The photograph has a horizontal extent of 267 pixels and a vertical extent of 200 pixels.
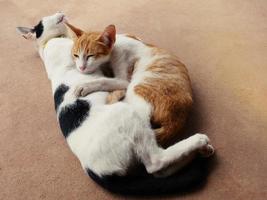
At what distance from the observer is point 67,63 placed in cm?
169

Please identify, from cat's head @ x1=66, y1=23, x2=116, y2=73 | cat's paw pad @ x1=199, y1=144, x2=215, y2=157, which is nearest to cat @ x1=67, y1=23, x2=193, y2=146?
cat's head @ x1=66, y1=23, x2=116, y2=73

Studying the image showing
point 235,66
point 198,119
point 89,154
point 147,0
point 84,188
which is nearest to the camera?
point 89,154

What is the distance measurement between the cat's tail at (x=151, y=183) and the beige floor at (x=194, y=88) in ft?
0.17

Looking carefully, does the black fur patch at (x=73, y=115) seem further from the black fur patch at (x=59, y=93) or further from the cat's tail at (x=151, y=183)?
the cat's tail at (x=151, y=183)

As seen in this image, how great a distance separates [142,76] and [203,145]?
0.38 meters

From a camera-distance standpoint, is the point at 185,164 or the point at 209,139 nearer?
the point at 185,164

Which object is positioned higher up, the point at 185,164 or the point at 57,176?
the point at 185,164

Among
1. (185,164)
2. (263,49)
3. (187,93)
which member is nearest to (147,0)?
(263,49)

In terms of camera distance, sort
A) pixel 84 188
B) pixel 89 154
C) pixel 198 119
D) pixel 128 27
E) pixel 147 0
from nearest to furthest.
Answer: pixel 89 154 → pixel 84 188 → pixel 198 119 → pixel 128 27 → pixel 147 0

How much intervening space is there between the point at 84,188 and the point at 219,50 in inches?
41.7

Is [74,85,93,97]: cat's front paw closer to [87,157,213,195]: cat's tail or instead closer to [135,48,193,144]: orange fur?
[135,48,193,144]: orange fur

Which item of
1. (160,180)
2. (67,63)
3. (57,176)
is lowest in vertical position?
(57,176)

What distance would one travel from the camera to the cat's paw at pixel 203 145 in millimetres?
1379

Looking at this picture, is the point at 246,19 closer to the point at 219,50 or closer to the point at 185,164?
the point at 219,50
